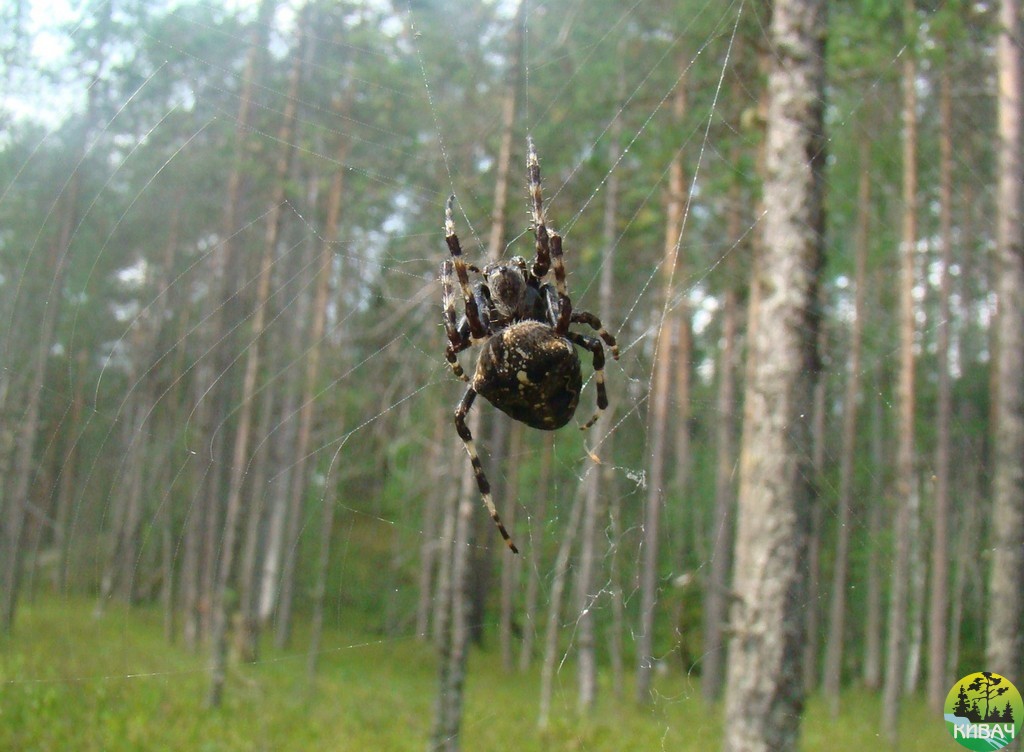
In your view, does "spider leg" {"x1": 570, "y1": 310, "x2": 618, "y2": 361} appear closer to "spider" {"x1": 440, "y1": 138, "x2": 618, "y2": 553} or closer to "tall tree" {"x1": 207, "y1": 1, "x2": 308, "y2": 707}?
"spider" {"x1": 440, "y1": 138, "x2": 618, "y2": 553}

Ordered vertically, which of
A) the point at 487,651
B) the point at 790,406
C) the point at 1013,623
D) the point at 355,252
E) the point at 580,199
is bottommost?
the point at 487,651

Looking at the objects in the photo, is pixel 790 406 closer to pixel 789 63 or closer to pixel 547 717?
pixel 789 63

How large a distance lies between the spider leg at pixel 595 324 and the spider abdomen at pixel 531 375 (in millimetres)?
348

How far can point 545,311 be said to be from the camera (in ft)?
14.1

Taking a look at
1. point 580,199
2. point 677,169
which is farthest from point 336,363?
point 677,169

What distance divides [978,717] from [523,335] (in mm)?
3683

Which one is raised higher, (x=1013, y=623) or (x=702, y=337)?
(x=702, y=337)

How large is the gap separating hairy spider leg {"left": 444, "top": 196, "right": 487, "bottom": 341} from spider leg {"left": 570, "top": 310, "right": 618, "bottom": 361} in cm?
51

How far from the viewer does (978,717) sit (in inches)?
190

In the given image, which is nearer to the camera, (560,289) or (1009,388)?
(560,289)

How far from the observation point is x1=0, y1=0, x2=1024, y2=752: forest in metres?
5.26

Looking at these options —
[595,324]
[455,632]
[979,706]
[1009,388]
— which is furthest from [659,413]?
[595,324]

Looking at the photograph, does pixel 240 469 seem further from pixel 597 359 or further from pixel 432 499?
pixel 597 359

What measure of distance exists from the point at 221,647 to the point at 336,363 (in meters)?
5.37
